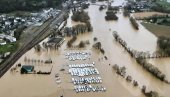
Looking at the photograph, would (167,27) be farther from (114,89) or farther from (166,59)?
(114,89)

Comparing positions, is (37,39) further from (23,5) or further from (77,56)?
(23,5)

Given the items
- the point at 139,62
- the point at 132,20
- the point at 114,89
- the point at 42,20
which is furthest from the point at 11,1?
the point at 114,89

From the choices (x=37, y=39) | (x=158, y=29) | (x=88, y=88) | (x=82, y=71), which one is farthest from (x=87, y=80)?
(x=158, y=29)

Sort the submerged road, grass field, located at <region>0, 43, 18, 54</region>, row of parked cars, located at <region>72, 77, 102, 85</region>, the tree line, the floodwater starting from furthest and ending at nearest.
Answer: the tree line < grass field, located at <region>0, 43, 18, 54</region> < the submerged road < row of parked cars, located at <region>72, 77, 102, 85</region> < the floodwater

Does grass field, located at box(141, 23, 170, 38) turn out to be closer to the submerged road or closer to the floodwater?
the floodwater

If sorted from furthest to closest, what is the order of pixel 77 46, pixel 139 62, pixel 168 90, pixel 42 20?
pixel 42 20 → pixel 77 46 → pixel 139 62 → pixel 168 90

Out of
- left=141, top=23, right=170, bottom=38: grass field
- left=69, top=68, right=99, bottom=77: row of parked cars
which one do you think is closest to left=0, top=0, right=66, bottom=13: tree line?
left=141, top=23, right=170, bottom=38: grass field
